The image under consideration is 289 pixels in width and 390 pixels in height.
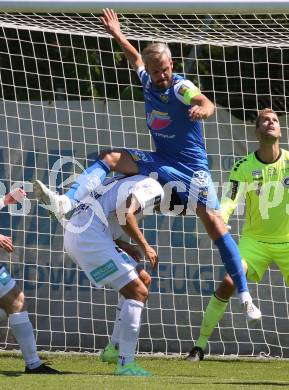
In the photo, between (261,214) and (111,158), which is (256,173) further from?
(111,158)

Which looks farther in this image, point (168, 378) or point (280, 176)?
point (280, 176)

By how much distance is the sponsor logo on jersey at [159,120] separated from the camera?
8.39 metres

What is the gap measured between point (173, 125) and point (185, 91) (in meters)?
0.35

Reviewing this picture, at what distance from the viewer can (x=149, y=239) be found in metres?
11.1

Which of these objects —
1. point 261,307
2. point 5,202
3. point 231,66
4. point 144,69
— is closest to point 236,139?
point 231,66

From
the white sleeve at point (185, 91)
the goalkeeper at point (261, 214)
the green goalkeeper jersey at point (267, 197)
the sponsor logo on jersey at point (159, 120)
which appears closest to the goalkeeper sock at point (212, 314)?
the goalkeeper at point (261, 214)

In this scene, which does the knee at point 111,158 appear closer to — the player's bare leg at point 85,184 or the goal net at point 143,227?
the player's bare leg at point 85,184

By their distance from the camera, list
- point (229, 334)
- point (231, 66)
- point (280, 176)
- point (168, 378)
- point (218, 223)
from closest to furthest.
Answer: point (168, 378) → point (218, 223) → point (280, 176) → point (229, 334) → point (231, 66)

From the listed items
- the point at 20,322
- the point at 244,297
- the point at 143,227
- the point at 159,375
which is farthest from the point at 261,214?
the point at 20,322

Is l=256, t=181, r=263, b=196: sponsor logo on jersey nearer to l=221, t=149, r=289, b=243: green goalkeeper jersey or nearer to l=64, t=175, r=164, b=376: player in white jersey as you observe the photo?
l=221, t=149, r=289, b=243: green goalkeeper jersey

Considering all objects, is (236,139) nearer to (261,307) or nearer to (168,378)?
(261,307)

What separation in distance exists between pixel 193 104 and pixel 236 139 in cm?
315

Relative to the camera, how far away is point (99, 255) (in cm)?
801

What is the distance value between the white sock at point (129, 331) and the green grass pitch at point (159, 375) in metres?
0.19
